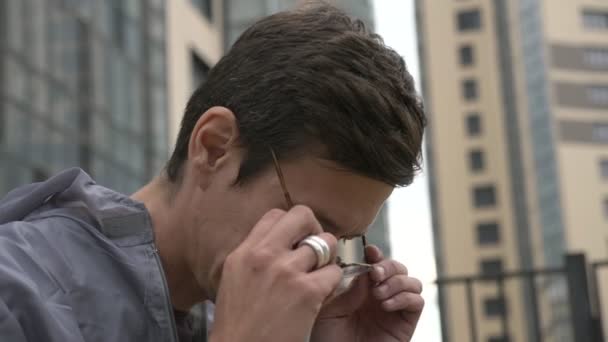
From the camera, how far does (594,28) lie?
2542 inches

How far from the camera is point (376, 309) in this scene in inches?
92.7

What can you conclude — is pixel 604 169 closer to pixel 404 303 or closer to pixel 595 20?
pixel 595 20

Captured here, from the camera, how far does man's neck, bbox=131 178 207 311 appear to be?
6.98 ft

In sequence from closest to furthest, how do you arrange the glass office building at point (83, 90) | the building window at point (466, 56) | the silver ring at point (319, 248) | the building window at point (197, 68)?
the silver ring at point (319, 248), the glass office building at point (83, 90), the building window at point (197, 68), the building window at point (466, 56)

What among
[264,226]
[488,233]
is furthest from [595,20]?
[264,226]

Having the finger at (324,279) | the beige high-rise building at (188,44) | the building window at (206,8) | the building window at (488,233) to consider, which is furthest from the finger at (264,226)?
the building window at (488,233)

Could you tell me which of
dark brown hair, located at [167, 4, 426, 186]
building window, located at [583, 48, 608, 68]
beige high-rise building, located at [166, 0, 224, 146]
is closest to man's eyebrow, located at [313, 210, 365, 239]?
dark brown hair, located at [167, 4, 426, 186]

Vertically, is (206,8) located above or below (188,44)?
above

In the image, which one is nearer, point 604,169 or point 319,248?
point 319,248

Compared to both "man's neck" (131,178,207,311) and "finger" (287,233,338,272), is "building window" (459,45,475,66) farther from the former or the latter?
"finger" (287,233,338,272)

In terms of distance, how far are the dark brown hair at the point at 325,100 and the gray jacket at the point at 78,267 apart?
0.90 feet

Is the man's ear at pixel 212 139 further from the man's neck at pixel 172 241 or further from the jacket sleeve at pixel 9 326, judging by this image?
the jacket sleeve at pixel 9 326

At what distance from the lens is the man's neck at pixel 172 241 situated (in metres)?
2.13

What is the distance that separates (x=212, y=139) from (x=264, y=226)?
0.33 m
